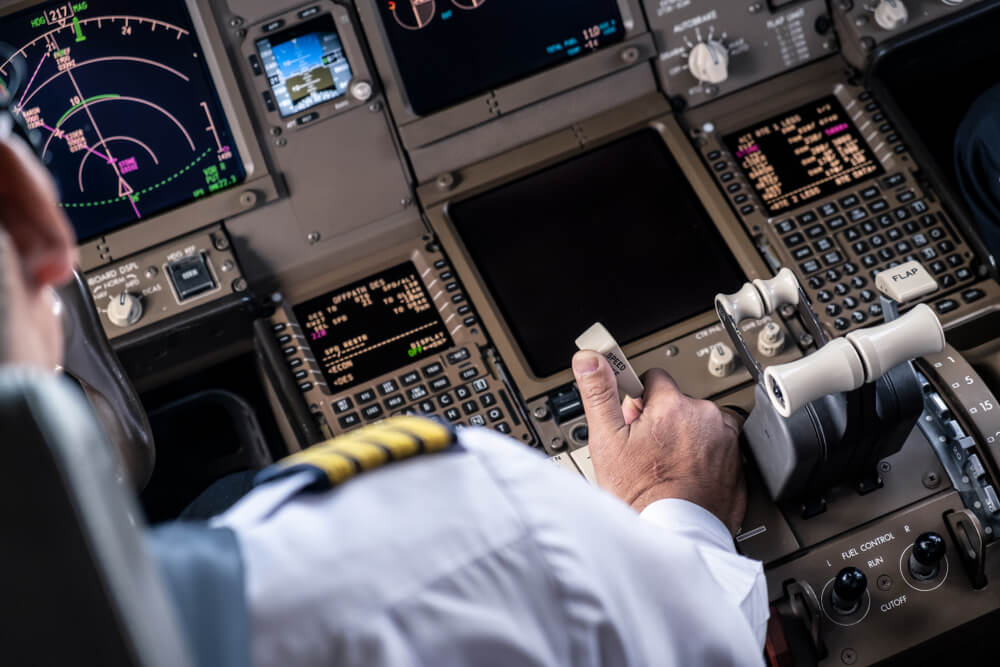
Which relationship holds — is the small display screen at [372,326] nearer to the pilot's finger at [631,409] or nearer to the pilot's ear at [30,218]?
the pilot's finger at [631,409]

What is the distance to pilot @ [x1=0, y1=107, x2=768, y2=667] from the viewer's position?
0.69m

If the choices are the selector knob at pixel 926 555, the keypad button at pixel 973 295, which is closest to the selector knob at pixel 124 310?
the selector knob at pixel 926 555

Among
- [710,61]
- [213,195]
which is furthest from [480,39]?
[213,195]

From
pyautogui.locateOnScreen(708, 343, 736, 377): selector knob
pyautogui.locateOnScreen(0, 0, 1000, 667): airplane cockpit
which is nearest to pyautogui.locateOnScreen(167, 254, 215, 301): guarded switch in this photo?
pyautogui.locateOnScreen(0, 0, 1000, 667): airplane cockpit

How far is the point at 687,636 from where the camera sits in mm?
1001

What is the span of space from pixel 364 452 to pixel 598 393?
734 millimetres

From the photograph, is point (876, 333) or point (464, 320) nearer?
point (876, 333)

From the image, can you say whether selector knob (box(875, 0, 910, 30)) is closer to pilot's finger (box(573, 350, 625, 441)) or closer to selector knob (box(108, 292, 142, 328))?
pilot's finger (box(573, 350, 625, 441))

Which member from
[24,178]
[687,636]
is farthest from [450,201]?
[24,178]

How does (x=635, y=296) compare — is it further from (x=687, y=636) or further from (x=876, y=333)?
(x=687, y=636)

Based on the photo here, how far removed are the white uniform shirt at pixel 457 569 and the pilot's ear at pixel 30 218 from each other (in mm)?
267

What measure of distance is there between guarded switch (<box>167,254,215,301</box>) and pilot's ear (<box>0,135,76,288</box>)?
1.41 metres

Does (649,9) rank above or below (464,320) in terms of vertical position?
above

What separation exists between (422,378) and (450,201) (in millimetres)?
415
